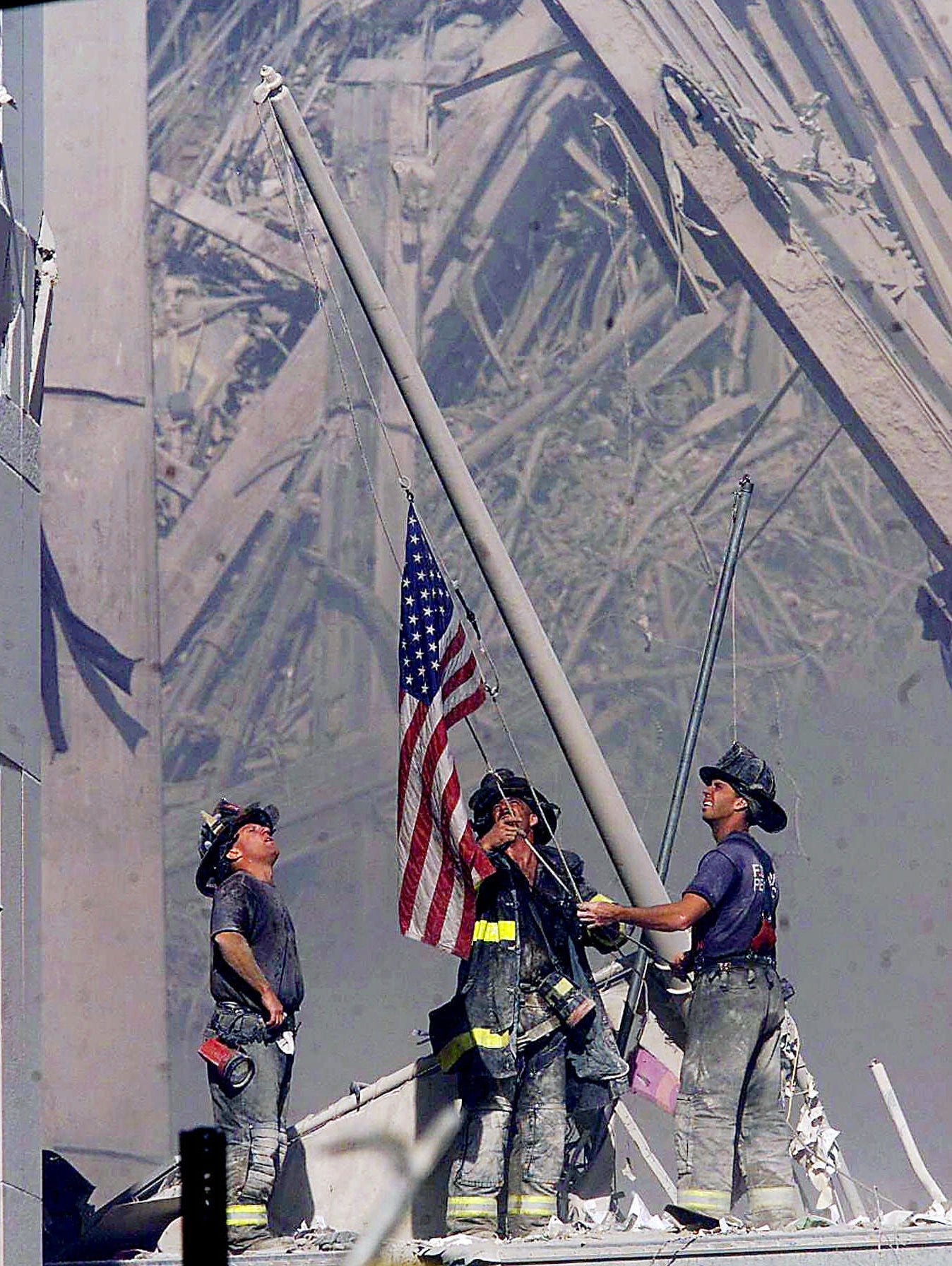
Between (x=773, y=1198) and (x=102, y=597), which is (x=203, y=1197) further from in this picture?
(x=102, y=597)

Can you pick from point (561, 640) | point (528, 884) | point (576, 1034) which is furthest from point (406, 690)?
point (561, 640)

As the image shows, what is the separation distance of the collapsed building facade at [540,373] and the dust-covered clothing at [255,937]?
30.1 feet

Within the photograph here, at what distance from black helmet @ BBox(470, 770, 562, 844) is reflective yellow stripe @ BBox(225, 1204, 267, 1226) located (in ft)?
6.30

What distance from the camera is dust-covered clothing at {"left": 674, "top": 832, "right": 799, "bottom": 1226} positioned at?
8.48m

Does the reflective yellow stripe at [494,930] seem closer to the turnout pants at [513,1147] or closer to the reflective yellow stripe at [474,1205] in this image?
the turnout pants at [513,1147]

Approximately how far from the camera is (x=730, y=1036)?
8531mm

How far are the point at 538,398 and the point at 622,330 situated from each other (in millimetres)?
1006

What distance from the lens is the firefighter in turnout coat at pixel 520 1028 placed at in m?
8.48

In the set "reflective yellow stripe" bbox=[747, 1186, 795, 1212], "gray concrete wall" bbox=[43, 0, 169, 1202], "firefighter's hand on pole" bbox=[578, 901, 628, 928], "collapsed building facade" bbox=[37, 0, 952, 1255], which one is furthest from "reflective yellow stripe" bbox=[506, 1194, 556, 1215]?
"gray concrete wall" bbox=[43, 0, 169, 1202]

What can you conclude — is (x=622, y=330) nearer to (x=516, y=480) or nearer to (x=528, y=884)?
(x=516, y=480)

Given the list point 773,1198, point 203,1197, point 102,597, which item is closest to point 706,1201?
point 773,1198

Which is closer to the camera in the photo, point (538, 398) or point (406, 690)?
point (406, 690)

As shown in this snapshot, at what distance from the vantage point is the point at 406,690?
930 cm

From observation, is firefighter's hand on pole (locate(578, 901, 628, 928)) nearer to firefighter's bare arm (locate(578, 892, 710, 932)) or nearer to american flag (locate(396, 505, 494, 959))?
firefighter's bare arm (locate(578, 892, 710, 932))
